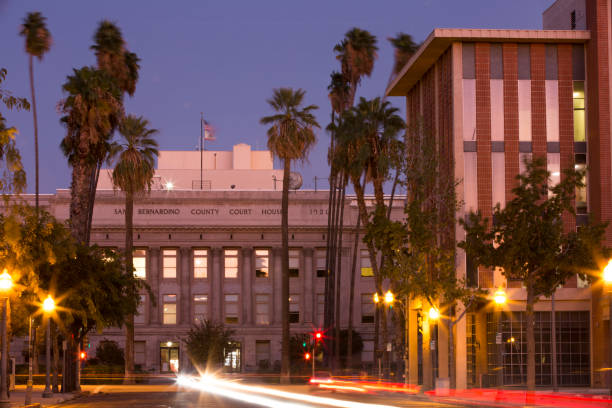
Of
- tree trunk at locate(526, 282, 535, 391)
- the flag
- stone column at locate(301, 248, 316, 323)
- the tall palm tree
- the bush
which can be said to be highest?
the flag

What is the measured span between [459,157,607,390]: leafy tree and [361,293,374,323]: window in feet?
200

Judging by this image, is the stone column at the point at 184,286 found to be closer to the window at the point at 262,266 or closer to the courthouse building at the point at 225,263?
the courthouse building at the point at 225,263

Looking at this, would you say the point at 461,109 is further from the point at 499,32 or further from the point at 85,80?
the point at 85,80

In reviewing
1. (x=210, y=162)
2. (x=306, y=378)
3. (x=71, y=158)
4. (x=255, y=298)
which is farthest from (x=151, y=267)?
(x=71, y=158)

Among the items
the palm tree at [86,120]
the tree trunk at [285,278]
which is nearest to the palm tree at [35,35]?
the palm tree at [86,120]

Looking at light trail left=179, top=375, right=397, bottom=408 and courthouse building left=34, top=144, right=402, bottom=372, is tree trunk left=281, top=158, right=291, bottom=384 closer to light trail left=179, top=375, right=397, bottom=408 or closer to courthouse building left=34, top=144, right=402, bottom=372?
light trail left=179, top=375, right=397, bottom=408

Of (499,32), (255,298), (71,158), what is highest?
(499,32)

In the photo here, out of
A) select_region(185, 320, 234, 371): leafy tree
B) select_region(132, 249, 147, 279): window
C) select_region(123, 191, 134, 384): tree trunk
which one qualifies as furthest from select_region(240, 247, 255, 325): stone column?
select_region(123, 191, 134, 384): tree trunk

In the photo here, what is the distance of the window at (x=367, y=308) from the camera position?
326 ft

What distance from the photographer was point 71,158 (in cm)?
5325

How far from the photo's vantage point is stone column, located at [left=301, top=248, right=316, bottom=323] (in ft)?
328

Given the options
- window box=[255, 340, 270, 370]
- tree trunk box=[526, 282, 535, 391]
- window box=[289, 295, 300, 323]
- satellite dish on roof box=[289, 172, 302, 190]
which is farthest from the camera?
satellite dish on roof box=[289, 172, 302, 190]

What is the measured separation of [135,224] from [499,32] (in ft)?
186

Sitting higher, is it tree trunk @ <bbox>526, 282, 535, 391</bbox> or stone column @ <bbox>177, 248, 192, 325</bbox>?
stone column @ <bbox>177, 248, 192, 325</bbox>
